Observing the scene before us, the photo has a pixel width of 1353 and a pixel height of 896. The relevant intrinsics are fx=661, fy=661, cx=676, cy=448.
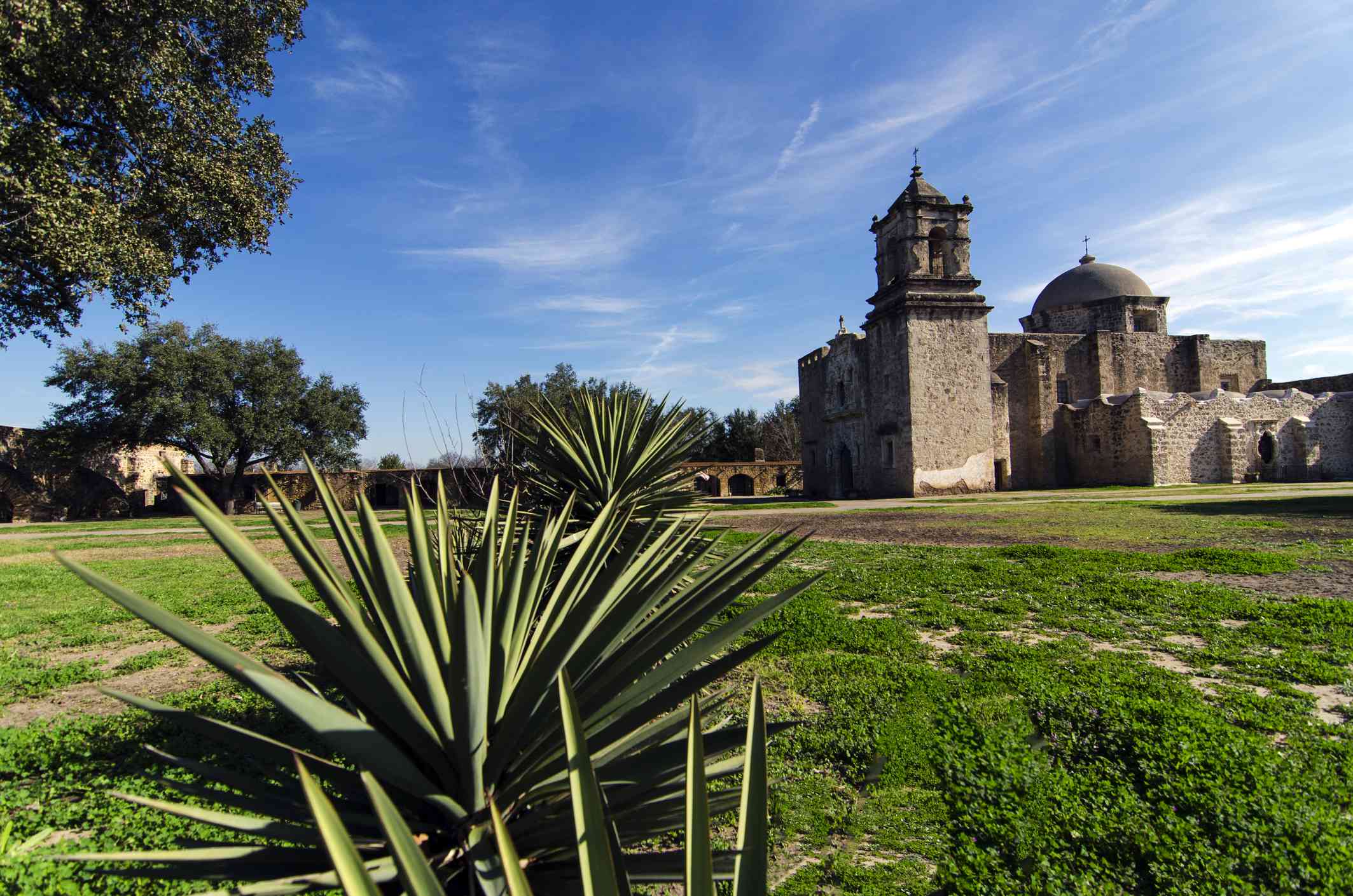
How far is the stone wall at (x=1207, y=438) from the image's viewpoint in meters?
27.5

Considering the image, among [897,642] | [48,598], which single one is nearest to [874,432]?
[897,642]

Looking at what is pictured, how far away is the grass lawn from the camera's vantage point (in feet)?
7.64

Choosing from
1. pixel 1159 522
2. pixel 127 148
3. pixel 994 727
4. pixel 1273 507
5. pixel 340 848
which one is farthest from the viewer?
pixel 1273 507

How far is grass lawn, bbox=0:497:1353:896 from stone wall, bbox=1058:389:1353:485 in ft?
75.7

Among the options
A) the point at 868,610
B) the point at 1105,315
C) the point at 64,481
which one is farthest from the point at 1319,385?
the point at 64,481

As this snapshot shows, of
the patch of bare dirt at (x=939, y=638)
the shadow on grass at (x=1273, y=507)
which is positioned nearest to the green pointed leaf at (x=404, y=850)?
the patch of bare dirt at (x=939, y=638)

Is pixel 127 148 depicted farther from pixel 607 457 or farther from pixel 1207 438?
pixel 1207 438

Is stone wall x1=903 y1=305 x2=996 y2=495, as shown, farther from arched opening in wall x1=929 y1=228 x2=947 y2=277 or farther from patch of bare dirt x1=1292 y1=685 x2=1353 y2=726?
patch of bare dirt x1=1292 y1=685 x2=1353 y2=726

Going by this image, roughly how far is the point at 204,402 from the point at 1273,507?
36.2 m

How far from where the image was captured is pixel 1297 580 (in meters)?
6.77

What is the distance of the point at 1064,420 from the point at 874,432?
10.5m

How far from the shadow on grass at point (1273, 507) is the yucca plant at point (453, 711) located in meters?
15.7

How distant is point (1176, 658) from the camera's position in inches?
176

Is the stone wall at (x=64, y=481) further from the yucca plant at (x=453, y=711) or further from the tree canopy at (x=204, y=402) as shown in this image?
the yucca plant at (x=453, y=711)
